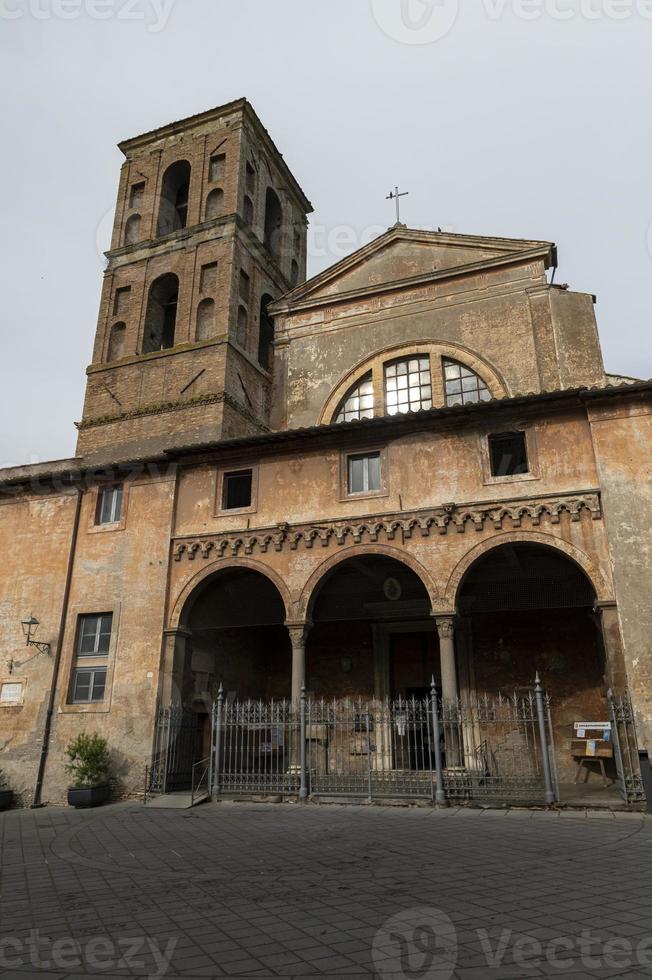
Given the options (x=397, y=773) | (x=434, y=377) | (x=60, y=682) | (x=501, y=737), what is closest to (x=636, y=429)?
(x=434, y=377)

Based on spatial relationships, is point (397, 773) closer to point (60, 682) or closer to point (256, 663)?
point (256, 663)

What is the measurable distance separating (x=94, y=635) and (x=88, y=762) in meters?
2.93

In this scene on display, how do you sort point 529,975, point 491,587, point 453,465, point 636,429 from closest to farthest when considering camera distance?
point 529,975 → point 636,429 → point 453,465 → point 491,587

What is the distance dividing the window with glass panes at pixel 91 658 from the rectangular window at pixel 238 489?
148 inches

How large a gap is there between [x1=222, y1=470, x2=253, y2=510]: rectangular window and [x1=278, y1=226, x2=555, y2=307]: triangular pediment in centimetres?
650

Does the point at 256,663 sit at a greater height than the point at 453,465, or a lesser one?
lesser

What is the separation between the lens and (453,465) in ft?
46.3

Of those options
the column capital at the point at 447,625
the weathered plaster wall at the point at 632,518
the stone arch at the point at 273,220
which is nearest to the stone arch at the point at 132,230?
the stone arch at the point at 273,220

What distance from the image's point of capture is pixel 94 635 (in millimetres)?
15898

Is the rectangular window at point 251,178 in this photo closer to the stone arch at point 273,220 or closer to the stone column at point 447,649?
the stone arch at point 273,220

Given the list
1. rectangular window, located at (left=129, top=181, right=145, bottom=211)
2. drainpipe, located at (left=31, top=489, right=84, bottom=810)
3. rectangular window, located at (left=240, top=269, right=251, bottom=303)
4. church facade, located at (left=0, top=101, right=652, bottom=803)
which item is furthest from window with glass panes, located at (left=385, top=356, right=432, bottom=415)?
rectangular window, located at (left=129, top=181, right=145, bottom=211)

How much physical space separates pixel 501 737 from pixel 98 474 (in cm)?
1134

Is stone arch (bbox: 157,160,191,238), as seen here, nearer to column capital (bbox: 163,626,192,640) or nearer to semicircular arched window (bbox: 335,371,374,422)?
semicircular arched window (bbox: 335,371,374,422)

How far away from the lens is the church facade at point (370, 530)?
13.2 metres
